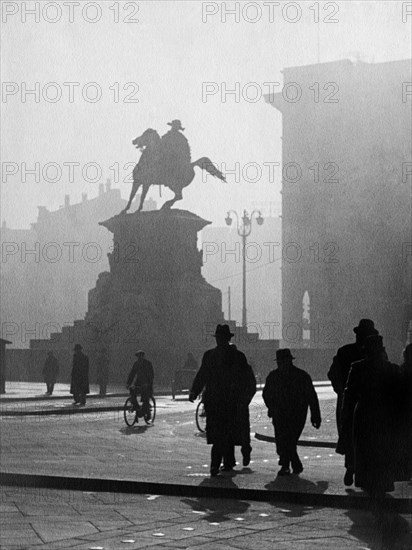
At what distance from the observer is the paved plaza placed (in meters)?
7.91

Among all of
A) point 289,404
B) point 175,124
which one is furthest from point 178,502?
point 175,124

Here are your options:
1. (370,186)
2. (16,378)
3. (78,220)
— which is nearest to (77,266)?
(78,220)

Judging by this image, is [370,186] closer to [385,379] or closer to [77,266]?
[77,266]

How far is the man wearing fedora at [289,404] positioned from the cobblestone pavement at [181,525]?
1.74 metres

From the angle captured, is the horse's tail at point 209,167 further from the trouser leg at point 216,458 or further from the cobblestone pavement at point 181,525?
the cobblestone pavement at point 181,525

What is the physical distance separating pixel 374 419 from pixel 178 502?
6.95 ft

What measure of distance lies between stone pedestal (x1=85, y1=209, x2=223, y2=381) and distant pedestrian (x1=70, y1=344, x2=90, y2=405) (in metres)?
15.7

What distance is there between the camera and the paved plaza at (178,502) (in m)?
7.91

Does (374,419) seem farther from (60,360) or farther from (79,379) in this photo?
(60,360)

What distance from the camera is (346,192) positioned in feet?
234

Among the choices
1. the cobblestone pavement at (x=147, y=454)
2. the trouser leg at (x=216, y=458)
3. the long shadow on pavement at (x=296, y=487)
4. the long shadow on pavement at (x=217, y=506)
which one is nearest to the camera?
the long shadow on pavement at (x=217, y=506)

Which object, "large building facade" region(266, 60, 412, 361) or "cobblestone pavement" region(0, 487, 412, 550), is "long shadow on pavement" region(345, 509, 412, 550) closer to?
"cobblestone pavement" region(0, 487, 412, 550)

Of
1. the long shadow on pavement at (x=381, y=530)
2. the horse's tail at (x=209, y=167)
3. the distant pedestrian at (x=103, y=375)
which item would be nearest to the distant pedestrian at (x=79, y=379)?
the distant pedestrian at (x=103, y=375)

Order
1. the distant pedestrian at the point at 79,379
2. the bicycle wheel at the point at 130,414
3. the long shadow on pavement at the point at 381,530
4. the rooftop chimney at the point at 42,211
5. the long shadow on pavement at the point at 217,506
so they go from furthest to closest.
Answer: the rooftop chimney at the point at 42,211 → the distant pedestrian at the point at 79,379 → the bicycle wheel at the point at 130,414 → the long shadow on pavement at the point at 217,506 → the long shadow on pavement at the point at 381,530
